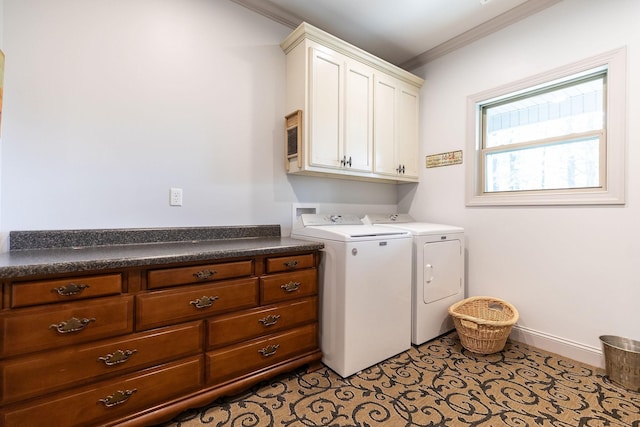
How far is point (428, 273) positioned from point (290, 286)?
115cm

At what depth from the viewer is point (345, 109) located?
8.14 ft

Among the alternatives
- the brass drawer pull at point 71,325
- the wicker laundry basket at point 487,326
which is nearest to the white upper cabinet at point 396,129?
the wicker laundry basket at point 487,326

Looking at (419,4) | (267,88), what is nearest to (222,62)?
(267,88)

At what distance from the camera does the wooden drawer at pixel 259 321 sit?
157 centimetres

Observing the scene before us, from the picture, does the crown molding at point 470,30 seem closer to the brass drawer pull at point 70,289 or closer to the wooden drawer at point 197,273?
the wooden drawer at point 197,273

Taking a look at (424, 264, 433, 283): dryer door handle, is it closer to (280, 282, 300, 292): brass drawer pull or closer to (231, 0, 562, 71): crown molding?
(280, 282, 300, 292): brass drawer pull

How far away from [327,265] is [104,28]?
1.97 meters

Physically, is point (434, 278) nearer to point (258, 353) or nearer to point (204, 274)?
point (258, 353)

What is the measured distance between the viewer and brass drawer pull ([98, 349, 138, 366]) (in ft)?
4.20

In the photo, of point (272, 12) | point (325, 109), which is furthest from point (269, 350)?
point (272, 12)

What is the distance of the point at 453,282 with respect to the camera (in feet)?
8.36

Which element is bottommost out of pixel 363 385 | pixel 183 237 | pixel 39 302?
pixel 363 385

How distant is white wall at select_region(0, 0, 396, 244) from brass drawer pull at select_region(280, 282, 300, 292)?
2.29ft

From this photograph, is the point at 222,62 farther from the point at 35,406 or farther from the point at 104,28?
the point at 35,406
